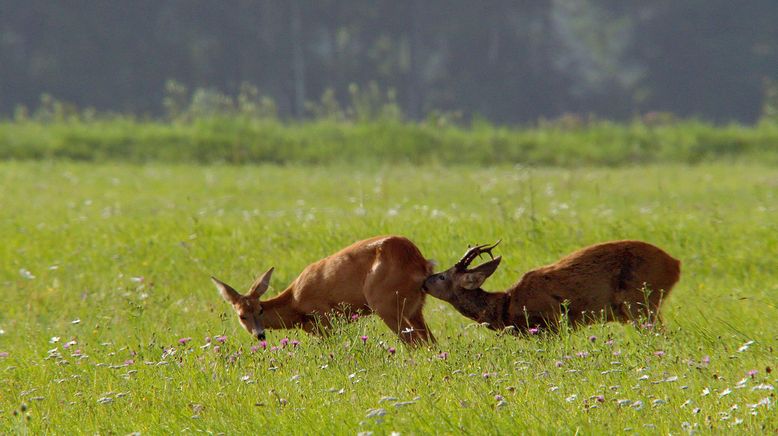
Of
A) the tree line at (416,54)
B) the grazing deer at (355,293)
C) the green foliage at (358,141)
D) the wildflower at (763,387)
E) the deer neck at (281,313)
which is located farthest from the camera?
the tree line at (416,54)

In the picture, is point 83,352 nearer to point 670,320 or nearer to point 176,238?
point 670,320

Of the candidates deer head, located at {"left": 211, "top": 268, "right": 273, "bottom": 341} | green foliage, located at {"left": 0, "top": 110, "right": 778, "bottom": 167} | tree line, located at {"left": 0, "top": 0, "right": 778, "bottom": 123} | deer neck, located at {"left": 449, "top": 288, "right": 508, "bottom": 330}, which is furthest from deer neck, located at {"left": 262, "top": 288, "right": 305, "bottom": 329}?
tree line, located at {"left": 0, "top": 0, "right": 778, "bottom": 123}

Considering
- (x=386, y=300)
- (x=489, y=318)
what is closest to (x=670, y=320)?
(x=489, y=318)

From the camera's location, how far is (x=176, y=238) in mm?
10602

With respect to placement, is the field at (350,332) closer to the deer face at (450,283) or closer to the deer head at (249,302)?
the deer head at (249,302)

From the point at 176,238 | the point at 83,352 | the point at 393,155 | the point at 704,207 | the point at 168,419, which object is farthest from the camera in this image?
the point at 393,155

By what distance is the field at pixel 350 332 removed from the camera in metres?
4.81

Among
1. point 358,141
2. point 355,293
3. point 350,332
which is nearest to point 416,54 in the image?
point 358,141

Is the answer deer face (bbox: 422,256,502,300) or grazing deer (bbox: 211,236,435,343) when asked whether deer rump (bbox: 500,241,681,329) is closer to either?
deer face (bbox: 422,256,502,300)

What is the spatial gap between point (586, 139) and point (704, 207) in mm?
9751

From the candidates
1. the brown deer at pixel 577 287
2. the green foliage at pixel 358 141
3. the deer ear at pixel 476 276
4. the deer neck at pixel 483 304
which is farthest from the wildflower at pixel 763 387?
the green foliage at pixel 358 141

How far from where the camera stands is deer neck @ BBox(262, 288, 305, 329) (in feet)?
24.0

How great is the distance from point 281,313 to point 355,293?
617 mm

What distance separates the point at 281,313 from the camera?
24.2 ft
